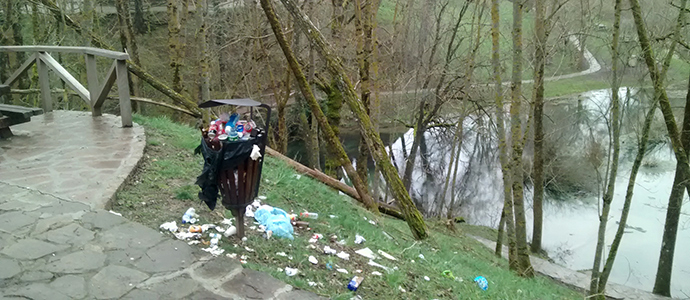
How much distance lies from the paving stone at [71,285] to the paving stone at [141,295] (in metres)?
0.28

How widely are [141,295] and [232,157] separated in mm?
1199

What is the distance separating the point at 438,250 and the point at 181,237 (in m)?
3.88

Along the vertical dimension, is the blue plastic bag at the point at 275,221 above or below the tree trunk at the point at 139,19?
below

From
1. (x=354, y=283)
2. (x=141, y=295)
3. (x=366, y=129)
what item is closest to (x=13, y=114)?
(x=141, y=295)

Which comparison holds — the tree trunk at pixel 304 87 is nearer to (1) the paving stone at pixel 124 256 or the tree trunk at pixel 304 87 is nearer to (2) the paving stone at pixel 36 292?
(1) the paving stone at pixel 124 256

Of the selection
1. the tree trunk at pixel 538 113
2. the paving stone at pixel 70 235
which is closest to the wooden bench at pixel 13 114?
the paving stone at pixel 70 235

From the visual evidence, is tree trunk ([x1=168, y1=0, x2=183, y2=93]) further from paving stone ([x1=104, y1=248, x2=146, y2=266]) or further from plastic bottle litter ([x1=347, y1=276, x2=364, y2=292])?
plastic bottle litter ([x1=347, y1=276, x2=364, y2=292])

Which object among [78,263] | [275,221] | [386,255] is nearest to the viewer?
[78,263]

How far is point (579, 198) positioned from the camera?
788 inches

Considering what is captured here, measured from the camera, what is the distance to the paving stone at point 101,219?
4183mm

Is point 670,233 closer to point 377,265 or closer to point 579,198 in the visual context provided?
point 579,198

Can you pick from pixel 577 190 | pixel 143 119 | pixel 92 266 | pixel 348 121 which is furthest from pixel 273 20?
pixel 348 121

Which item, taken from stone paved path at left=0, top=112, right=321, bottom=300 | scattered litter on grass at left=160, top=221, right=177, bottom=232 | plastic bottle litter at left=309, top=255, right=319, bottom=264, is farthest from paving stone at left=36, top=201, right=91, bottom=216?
plastic bottle litter at left=309, top=255, right=319, bottom=264

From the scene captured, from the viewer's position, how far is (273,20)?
24.0ft
